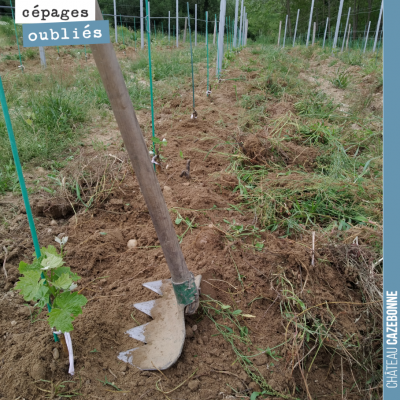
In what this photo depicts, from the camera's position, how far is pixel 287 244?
1.87m

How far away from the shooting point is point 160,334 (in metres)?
1.41

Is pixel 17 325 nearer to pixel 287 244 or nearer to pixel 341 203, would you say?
pixel 287 244

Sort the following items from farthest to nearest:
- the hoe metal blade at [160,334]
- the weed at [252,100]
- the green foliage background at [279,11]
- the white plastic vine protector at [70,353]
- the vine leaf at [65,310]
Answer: the green foliage background at [279,11]
the weed at [252,100]
the hoe metal blade at [160,334]
the white plastic vine protector at [70,353]
the vine leaf at [65,310]

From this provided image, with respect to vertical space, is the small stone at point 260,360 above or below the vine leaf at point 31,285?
below

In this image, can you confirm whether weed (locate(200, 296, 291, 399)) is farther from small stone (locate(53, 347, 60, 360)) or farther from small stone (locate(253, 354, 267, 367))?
small stone (locate(53, 347, 60, 360))

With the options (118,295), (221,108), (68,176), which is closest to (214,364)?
(118,295)

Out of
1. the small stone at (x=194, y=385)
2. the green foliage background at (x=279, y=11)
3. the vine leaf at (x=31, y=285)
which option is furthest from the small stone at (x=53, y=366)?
the green foliage background at (x=279, y=11)

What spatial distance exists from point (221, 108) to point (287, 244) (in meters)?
3.18

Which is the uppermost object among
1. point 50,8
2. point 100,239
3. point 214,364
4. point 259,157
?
point 50,8

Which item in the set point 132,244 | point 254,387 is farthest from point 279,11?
point 254,387

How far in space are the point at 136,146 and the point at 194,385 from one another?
3.23ft

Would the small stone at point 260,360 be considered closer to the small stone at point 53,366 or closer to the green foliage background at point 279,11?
the small stone at point 53,366

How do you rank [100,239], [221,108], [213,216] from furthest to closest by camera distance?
[221,108], [213,216], [100,239]

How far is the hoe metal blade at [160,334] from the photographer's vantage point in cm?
133
